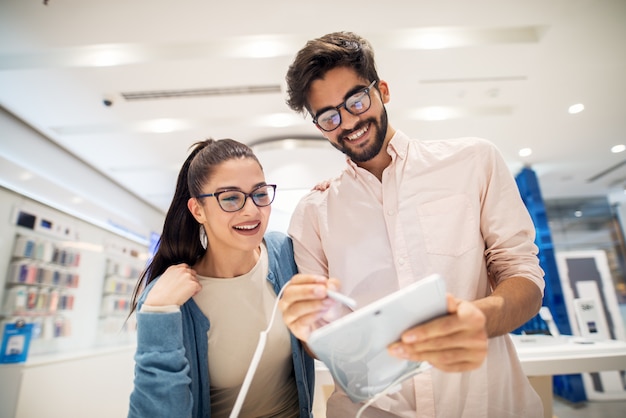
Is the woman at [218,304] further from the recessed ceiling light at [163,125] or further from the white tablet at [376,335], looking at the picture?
the recessed ceiling light at [163,125]

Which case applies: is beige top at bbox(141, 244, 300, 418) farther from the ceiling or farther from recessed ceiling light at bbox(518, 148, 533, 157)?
recessed ceiling light at bbox(518, 148, 533, 157)

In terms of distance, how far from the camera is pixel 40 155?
488 centimetres

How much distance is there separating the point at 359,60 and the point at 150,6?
7.40ft

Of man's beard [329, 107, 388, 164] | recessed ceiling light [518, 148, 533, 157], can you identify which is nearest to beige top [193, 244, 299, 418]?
man's beard [329, 107, 388, 164]

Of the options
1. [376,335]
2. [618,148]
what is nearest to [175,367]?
[376,335]

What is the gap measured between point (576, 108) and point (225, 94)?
4.48m

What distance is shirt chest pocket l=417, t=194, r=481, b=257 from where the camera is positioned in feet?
3.56

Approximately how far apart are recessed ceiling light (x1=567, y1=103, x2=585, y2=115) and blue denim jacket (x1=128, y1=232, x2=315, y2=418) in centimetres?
499

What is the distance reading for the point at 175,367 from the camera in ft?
3.62

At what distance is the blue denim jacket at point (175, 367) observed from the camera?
1.06 m

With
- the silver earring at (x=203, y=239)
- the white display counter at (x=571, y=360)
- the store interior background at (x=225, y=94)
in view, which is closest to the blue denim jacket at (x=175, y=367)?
the silver earring at (x=203, y=239)

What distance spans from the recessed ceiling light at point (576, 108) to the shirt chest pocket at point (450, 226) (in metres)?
4.59

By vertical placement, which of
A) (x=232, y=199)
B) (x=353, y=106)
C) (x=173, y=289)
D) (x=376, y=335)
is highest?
(x=353, y=106)

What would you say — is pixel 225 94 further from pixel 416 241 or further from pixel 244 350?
pixel 416 241
